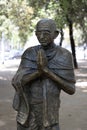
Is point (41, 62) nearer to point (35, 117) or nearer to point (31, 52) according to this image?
point (31, 52)

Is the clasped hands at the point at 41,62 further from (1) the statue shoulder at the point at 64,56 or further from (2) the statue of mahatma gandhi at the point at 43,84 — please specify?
(1) the statue shoulder at the point at 64,56

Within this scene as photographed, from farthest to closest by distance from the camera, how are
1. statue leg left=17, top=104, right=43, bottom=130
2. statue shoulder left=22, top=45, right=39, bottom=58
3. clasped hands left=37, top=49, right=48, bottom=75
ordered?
1. statue shoulder left=22, top=45, right=39, bottom=58
2. statue leg left=17, top=104, right=43, bottom=130
3. clasped hands left=37, top=49, right=48, bottom=75

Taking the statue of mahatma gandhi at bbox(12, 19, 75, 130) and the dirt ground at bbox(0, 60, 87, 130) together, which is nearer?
the statue of mahatma gandhi at bbox(12, 19, 75, 130)

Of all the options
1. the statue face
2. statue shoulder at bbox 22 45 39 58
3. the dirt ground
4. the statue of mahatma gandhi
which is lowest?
the dirt ground

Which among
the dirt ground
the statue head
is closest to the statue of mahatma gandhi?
the statue head

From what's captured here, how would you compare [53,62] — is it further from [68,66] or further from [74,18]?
[74,18]

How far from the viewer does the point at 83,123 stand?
9.83m

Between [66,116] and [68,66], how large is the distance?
709 centimetres

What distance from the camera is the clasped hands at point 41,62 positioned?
3.53 meters

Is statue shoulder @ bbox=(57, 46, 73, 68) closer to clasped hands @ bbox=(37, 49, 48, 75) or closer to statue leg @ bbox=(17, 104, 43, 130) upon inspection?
clasped hands @ bbox=(37, 49, 48, 75)

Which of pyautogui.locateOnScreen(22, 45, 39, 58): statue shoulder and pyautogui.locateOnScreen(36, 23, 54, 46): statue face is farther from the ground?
pyautogui.locateOnScreen(36, 23, 54, 46): statue face

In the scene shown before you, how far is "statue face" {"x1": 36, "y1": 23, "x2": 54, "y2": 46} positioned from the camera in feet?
12.0

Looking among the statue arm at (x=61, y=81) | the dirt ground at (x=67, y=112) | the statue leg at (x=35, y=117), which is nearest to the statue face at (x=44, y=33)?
the statue arm at (x=61, y=81)

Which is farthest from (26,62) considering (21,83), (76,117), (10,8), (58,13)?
(10,8)
